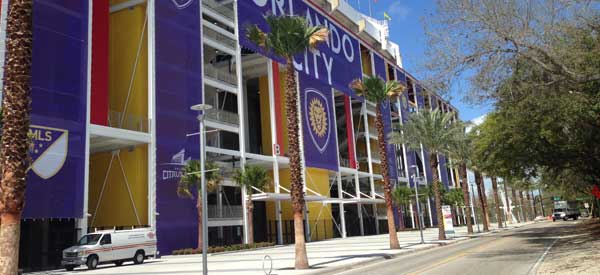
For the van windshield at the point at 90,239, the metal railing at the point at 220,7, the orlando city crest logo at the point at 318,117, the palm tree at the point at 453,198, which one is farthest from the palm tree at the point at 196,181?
the palm tree at the point at 453,198

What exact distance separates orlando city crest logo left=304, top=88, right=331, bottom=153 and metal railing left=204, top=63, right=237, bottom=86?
10.3 m

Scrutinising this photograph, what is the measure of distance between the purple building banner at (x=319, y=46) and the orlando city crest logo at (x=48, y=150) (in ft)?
65.4

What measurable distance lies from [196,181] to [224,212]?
800 cm

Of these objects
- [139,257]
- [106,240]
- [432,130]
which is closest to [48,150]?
[106,240]

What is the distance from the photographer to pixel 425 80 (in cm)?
1770

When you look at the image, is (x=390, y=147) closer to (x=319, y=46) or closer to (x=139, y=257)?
(x=319, y=46)

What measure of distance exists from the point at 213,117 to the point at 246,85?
47.3ft

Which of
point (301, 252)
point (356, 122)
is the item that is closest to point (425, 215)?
point (356, 122)

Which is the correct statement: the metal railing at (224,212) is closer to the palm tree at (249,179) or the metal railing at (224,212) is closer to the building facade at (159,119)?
the building facade at (159,119)

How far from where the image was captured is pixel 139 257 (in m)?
28.9

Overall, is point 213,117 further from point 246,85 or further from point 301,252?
point 301,252

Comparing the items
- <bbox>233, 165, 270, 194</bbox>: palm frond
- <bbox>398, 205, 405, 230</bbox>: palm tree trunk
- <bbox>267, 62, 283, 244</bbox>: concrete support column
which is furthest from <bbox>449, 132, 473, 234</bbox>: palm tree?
<bbox>398, 205, 405, 230</bbox>: palm tree trunk

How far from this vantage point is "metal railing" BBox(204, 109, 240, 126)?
41.3 metres

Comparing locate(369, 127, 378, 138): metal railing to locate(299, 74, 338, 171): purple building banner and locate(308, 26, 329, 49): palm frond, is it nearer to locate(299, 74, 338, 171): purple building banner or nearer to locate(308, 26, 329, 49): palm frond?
locate(299, 74, 338, 171): purple building banner
